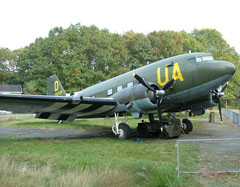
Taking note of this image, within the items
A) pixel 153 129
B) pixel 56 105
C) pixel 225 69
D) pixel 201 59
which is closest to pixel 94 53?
pixel 153 129

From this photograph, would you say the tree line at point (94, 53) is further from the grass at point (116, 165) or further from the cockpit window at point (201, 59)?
the grass at point (116, 165)

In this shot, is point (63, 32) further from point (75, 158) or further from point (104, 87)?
point (75, 158)

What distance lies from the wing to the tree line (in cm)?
2388

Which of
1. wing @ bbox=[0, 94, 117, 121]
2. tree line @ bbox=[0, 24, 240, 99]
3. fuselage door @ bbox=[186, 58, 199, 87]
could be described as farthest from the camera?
tree line @ bbox=[0, 24, 240, 99]

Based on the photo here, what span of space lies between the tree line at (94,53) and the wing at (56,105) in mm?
23877

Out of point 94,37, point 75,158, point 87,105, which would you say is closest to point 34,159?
point 75,158

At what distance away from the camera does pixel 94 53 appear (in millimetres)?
42250

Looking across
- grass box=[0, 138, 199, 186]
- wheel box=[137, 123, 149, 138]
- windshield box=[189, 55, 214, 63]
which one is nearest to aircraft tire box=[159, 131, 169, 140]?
wheel box=[137, 123, 149, 138]

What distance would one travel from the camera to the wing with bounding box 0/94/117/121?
35.1 feet

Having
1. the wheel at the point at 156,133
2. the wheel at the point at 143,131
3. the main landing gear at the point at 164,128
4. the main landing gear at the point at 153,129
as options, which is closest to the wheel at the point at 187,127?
the main landing gear at the point at 164,128

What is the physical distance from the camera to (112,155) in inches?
331

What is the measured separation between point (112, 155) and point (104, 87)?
6.88m

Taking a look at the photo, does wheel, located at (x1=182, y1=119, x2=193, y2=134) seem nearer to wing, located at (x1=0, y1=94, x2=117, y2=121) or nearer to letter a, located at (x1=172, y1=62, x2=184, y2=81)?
letter a, located at (x1=172, y1=62, x2=184, y2=81)

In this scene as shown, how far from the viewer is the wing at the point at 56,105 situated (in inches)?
421
